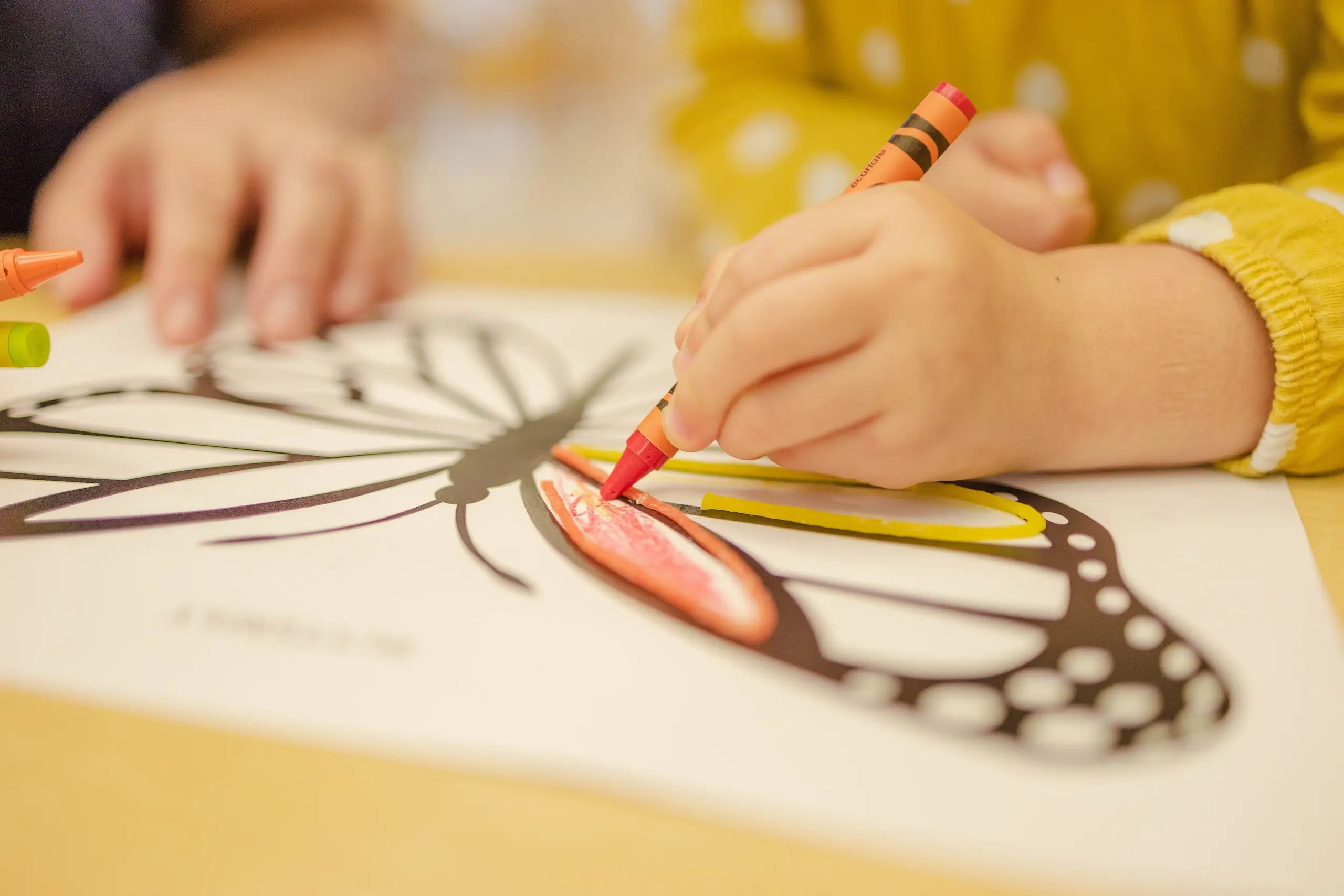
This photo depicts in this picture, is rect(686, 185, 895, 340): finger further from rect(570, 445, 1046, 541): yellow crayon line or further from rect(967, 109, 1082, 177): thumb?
rect(967, 109, 1082, 177): thumb

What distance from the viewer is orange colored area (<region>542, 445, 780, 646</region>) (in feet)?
0.75

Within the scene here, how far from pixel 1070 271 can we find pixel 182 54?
70 cm

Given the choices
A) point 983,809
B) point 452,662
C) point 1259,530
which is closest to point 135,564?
point 452,662

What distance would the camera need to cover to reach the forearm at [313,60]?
60 cm

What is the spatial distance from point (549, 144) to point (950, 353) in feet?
2.29

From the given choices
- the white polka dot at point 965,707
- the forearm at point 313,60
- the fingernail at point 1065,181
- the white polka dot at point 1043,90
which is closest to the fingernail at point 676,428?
the white polka dot at point 965,707

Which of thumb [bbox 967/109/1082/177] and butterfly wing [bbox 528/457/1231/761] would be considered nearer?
butterfly wing [bbox 528/457/1231/761]

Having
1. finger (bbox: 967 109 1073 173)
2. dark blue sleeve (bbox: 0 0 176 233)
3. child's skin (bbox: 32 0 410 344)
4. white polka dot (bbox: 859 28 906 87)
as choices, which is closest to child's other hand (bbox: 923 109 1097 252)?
finger (bbox: 967 109 1073 173)

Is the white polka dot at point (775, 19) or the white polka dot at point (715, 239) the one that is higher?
the white polka dot at point (775, 19)

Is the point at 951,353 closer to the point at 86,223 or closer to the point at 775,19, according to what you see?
the point at 775,19

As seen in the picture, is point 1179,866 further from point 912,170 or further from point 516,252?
point 516,252

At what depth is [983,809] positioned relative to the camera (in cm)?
18

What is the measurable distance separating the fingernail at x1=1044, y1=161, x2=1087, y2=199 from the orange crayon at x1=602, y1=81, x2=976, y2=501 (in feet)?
0.43

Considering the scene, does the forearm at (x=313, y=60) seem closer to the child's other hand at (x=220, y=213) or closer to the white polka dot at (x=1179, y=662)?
the child's other hand at (x=220, y=213)
